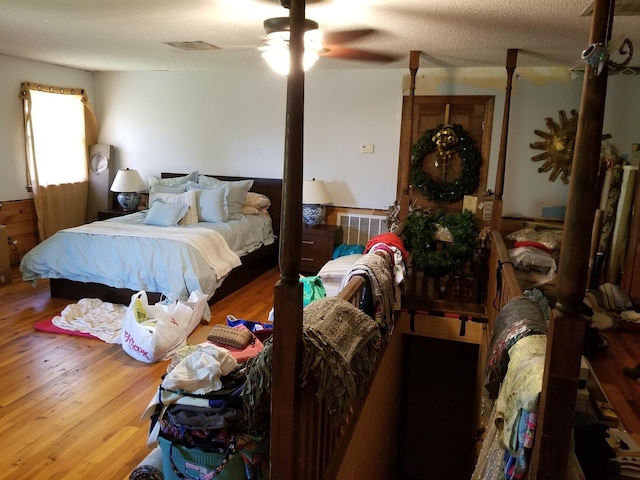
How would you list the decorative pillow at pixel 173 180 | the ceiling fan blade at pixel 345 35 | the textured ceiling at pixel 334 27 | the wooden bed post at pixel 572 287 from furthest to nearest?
the decorative pillow at pixel 173 180
the ceiling fan blade at pixel 345 35
the textured ceiling at pixel 334 27
the wooden bed post at pixel 572 287

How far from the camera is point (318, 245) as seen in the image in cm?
544

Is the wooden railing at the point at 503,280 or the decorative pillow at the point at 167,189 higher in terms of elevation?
the decorative pillow at the point at 167,189

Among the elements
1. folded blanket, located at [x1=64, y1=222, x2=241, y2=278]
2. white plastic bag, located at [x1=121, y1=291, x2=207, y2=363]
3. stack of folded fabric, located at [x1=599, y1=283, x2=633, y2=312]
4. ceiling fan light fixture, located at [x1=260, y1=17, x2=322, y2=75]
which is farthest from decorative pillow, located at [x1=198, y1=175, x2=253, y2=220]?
stack of folded fabric, located at [x1=599, y1=283, x2=633, y2=312]

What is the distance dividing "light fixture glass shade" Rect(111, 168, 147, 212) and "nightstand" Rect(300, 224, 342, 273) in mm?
2184

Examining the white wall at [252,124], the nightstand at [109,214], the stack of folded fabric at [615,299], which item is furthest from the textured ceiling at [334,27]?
the stack of folded fabric at [615,299]

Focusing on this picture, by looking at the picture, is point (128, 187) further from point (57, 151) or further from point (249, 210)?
point (249, 210)

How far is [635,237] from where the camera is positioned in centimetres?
450

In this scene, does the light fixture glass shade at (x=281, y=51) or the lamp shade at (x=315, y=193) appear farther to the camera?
the lamp shade at (x=315, y=193)

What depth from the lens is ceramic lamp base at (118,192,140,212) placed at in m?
6.00

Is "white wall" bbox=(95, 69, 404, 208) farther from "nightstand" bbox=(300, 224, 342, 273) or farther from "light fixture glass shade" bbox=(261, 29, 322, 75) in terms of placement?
"light fixture glass shade" bbox=(261, 29, 322, 75)

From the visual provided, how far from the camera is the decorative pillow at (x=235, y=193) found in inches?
215

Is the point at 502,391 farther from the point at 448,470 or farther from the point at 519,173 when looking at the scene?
the point at 519,173

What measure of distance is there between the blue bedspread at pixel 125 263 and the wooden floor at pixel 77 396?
349 millimetres

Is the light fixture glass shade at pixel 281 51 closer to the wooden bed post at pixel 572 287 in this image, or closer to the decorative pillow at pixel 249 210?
the wooden bed post at pixel 572 287
